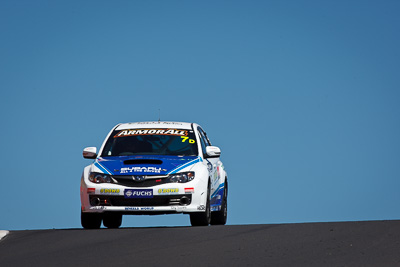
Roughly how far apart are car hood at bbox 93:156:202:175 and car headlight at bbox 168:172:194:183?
7cm

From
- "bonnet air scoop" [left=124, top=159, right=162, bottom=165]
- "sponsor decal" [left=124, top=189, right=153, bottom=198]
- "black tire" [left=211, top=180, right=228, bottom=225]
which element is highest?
"bonnet air scoop" [left=124, top=159, right=162, bottom=165]

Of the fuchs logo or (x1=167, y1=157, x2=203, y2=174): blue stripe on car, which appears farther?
(x1=167, y1=157, x2=203, y2=174): blue stripe on car

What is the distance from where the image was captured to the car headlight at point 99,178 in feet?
45.2

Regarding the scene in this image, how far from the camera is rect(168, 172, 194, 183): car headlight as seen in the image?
45.5 feet

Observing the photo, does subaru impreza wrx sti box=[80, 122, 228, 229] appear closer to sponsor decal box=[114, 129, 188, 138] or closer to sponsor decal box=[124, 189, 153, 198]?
sponsor decal box=[124, 189, 153, 198]

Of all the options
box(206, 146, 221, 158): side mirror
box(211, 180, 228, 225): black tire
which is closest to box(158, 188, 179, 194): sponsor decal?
box(206, 146, 221, 158): side mirror

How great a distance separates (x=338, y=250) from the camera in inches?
385

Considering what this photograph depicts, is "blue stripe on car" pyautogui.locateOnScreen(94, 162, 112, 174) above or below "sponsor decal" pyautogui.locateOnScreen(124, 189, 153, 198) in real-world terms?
above

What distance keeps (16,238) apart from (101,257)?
2998 mm

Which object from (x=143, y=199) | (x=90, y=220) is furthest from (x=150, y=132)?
(x=90, y=220)

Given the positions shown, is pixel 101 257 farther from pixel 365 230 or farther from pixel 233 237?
pixel 365 230

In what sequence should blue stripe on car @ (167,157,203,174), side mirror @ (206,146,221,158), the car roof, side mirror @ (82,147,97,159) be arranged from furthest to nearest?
the car roof
side mirror @ (206,146,221,158)
side mirror @ (82,147,97,159)
blue stripe on car @ (167,157,203,174)

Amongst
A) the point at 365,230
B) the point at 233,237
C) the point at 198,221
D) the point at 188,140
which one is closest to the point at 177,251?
the point at 233,237

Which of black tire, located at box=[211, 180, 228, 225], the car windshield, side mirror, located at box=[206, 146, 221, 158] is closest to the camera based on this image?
side mirror, located at box=[206, 146, 221, 158]
